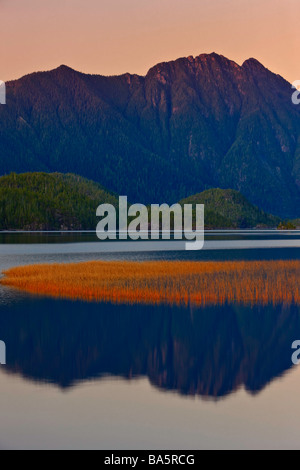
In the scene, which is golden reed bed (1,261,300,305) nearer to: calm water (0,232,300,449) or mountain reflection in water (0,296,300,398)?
mountain reflection in water (0,296,300,398)

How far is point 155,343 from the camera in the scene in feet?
122

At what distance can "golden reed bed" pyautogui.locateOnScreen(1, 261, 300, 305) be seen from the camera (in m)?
54.9

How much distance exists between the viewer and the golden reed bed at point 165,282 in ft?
180

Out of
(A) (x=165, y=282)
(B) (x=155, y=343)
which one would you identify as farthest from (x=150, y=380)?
(A) (x=165, y=282)

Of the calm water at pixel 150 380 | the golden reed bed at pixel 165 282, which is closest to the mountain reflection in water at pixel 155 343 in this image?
the calm water at pixel 150 380

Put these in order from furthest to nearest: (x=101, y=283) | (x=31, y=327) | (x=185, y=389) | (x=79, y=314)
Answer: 1. (x=101, y=283)
2. (x=79, y=314)
3. (x=31, y=327)
4. (x=185, y=389)

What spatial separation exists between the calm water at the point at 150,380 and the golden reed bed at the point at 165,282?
24.7ft

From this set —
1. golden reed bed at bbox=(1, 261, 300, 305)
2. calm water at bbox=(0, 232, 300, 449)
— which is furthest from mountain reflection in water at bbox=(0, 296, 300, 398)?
golden reed bed at bbox=(1, 261, 300, 305)

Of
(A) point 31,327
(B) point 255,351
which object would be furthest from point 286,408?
(A) point 31,327

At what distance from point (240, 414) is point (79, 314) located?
24483 mm

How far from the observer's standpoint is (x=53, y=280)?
220 feet

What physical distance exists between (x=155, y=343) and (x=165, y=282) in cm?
2857

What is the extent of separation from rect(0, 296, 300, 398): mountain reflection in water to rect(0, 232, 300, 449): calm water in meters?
0.07

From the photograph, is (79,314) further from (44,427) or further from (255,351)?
(44,427)
